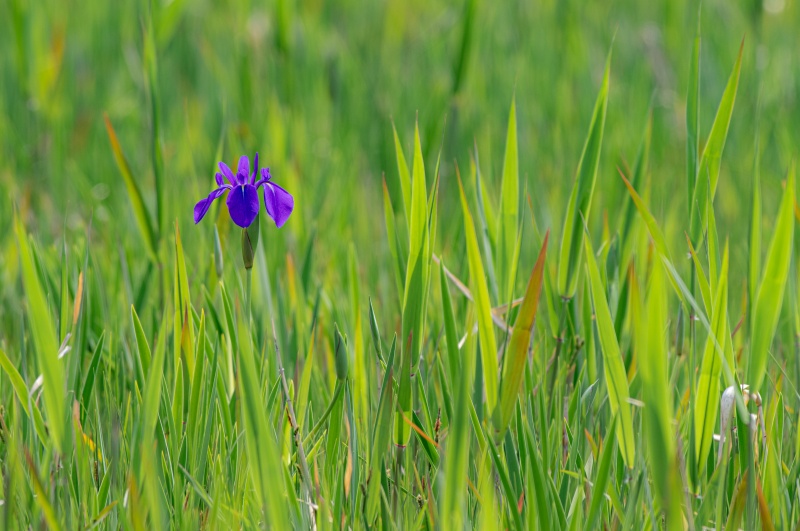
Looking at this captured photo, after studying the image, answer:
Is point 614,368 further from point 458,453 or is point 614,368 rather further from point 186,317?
point 186,317

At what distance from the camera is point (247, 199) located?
3.63 feet

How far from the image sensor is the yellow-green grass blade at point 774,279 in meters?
1.03

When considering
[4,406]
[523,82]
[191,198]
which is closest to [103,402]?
[4,406]

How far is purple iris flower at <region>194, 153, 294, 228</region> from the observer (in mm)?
1097

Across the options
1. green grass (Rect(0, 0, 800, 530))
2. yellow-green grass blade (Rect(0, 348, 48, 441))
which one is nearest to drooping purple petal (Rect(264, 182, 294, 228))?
green grass (Rect(0, 0, 800, 530))

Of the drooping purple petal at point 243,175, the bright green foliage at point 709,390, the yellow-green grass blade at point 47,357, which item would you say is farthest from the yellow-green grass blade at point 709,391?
the yellow-green grass blade at point 47,357

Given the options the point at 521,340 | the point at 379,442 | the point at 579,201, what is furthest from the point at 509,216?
the point at 379,442

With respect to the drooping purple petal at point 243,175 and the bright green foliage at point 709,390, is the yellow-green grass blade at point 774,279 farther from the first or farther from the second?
the drooping purple petal at point 243,175

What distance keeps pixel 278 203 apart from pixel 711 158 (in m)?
0.61

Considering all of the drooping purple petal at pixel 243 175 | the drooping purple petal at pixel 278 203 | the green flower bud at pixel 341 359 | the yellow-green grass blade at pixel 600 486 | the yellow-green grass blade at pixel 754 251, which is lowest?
the yellow-green grass blade at pixel 600 486

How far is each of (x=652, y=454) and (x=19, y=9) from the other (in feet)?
6.66

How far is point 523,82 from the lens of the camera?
3.00m

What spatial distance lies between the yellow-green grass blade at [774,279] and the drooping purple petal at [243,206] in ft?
2.10

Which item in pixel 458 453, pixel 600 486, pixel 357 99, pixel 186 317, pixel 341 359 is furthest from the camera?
pixel 357 99
